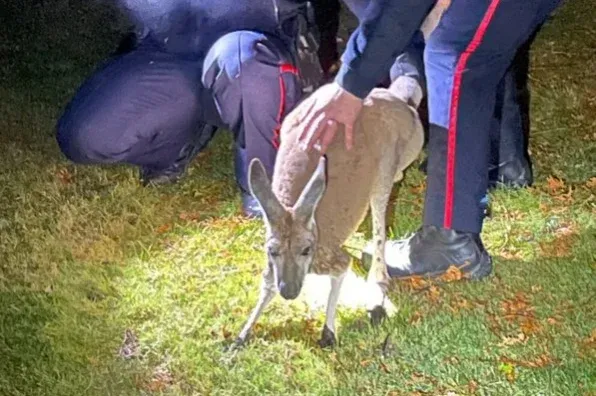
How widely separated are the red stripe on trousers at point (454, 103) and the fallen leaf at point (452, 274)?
14cm

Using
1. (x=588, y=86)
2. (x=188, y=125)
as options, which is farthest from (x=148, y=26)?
(x=588, y=86)

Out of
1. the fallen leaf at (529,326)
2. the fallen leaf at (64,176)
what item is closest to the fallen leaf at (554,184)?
the fallen leaf at (529,326)

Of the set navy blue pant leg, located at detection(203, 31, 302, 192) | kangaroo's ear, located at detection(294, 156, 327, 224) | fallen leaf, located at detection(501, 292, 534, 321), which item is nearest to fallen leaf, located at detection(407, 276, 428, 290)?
fallen leaf, located at detection(501, 292, 534, 321)

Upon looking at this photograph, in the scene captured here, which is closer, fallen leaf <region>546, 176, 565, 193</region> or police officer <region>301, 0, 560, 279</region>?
police officer <region>301, 0, 560, 279</region>

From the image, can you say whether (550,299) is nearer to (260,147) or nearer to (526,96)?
(260,147)

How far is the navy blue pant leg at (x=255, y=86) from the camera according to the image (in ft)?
10.6

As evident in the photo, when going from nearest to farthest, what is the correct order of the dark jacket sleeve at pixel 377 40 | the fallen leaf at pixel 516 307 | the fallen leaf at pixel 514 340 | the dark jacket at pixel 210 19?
the dark jacket sleeve at pixel 377 40 < the fallen leaf at pixel 514 340 < the fallen leaf at pixel 516 307 < the dark jacket at pixel 210 19

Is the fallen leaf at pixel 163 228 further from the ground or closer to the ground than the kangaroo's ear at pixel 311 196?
closer to the ground

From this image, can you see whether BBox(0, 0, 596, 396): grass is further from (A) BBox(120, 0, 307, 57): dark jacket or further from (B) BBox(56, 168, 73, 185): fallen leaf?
(A) BBox(120, 0, 307, 57): dark jacket

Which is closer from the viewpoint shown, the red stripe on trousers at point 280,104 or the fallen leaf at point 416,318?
the fallen leaf at point 416,318

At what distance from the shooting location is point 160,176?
12.4 ft

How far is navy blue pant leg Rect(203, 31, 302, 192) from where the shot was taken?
10.6 ft

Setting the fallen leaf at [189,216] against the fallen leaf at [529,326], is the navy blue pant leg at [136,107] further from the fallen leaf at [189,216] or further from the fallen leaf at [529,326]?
the fallen leaf at [529,326]

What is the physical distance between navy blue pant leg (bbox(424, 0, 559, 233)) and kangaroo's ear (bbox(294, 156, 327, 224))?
55 cm
